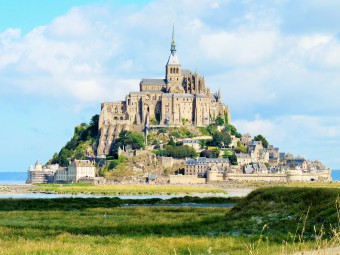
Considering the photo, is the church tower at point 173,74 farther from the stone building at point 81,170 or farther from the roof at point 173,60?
the stone building at point 81,170

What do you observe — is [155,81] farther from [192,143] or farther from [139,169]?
[139,169]

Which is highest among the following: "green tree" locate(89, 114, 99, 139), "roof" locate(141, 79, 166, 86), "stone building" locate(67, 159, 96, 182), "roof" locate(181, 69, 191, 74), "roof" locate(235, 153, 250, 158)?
"roof" locate(181, 69, 191, 74)

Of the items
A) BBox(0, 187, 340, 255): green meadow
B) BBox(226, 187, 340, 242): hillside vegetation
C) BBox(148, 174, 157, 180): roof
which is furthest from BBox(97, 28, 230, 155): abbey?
BBox(226, 187, 340, 242): hillside vegetation

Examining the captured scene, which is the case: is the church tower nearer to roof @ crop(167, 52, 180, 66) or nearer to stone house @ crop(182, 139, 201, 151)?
roof @ crop(167, 52, 180, 66)

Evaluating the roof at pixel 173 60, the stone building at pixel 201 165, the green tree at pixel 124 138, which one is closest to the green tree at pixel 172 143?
the stone building at pixel 201 165

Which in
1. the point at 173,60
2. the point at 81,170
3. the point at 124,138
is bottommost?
the point at 81,170

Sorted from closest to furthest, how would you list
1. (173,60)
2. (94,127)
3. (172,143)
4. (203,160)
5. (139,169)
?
1. (139,169)
2. (203,160)
3. (172,143)
4. (94,127)
5. (173,60)

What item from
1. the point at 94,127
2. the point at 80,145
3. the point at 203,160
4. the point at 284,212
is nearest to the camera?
the point at 284,212

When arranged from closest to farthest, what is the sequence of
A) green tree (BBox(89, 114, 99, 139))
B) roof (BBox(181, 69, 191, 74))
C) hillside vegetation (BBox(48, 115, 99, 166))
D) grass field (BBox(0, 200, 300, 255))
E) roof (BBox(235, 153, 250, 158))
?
grass field (BBox(0, 200, 300, 255))
roof (BBox(235, 153, 250, 158))
hillside vegetation (BBox(48, 115, 99, 166))
green tree (BBox(89, 114, 99, 139))
roof (BBox(181, 69, 191, 74))

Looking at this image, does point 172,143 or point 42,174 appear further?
point 42,174

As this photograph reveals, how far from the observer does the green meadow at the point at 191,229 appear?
23922 millimetres

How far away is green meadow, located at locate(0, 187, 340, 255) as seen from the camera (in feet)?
78.5

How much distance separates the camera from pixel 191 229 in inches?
1259

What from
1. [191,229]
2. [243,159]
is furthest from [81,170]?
[191,229]
